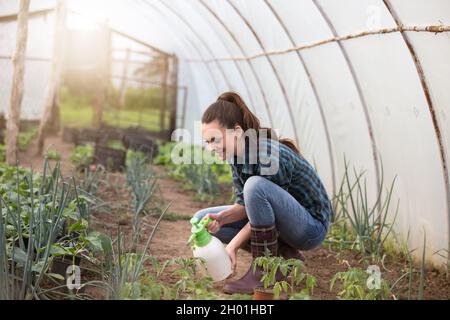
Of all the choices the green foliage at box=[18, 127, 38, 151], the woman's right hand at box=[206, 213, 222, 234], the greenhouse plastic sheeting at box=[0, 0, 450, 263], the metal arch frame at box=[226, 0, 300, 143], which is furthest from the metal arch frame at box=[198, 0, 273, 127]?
the woman's right hand at box=[206, 213, 222, 234]

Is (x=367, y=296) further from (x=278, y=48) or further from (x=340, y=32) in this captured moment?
(x=278, y=48)

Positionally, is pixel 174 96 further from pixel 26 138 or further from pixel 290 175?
pixel 290 175

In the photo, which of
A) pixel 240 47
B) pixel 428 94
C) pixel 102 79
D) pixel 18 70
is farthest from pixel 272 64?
pixel 102 79

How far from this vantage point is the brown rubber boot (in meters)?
2.65

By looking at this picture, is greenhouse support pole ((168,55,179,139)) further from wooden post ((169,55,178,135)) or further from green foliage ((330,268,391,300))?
green foliage ((330,268,391,300))

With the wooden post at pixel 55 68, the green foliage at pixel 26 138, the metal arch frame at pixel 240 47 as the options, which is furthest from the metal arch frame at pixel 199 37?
the green foliage at pixel 26 138

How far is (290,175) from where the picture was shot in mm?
2783

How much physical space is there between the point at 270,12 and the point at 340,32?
1343mm

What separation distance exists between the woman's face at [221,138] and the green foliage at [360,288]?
741mm

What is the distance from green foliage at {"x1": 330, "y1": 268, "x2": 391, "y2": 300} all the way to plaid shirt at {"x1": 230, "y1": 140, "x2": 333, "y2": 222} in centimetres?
48

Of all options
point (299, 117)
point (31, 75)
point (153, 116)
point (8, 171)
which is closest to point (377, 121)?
point (299, 117)

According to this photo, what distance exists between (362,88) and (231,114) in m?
1.56

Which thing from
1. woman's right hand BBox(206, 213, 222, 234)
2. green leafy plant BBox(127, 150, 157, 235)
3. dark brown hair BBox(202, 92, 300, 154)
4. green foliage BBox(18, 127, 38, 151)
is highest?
green foliage BBox(18, 127, 38, 151)

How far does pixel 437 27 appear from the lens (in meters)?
2.75
